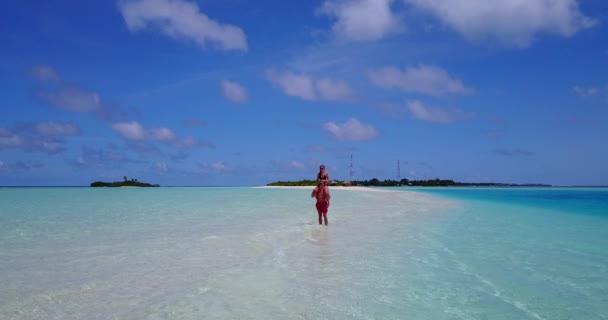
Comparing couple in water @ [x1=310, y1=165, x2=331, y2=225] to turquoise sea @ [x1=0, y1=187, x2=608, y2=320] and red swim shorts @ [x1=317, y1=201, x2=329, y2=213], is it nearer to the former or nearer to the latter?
red swim shorts @ [x1=317, y1=201, x2=329, y2=213]

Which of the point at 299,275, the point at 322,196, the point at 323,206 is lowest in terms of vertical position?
the point at 299,275

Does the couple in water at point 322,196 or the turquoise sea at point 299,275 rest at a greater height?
the couple in water at point 322,196

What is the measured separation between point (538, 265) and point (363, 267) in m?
3.30

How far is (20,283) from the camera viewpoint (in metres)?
6.49

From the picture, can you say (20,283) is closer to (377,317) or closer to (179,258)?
(179,258)

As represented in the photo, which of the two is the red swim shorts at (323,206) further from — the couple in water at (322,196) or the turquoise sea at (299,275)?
the turquoise sea at (299,275)

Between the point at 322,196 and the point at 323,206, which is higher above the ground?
the point at 322,196

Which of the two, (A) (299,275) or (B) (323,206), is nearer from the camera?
(A) (299,275)

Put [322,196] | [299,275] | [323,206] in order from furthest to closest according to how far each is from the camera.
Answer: [322,196] → [323,206] → [299,275]

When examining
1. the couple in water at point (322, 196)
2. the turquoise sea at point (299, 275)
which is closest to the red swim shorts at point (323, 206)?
the couple in water at point (322, 196)

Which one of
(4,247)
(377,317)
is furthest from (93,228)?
(377,317)

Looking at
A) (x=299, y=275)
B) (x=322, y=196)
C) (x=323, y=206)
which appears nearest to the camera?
(x=299, y=275)

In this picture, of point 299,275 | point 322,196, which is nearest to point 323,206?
point 322,196

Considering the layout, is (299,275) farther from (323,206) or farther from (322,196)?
(322,196)
